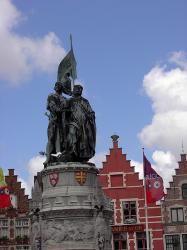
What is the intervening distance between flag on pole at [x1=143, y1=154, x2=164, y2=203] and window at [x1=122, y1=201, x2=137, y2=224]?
8443mm

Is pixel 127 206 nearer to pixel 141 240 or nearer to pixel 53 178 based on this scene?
pixel 141 240

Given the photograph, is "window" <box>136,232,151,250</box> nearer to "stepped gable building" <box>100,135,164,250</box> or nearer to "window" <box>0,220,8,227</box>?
"stepped gable building" <box>100,135,164,250</box>

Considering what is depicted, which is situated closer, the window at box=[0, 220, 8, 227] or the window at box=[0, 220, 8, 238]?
the window at box=[0, 220, 8, 238]

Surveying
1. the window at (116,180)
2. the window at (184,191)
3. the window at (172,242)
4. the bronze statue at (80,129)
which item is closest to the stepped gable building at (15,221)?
the window at (116,180)

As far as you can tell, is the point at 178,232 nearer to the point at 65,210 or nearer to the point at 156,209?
the point at 156,209

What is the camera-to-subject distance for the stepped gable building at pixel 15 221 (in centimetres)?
4250

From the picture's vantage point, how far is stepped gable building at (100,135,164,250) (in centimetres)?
4000

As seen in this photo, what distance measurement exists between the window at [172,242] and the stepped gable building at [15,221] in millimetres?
11194

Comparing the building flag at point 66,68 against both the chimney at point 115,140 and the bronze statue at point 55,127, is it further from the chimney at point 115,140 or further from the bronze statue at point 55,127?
the chimney at point 115,140

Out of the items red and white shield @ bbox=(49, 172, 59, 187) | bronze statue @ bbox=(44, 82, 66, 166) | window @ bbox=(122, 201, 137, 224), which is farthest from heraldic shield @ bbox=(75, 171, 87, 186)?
window @ bbox=(122, 201, 137, 224)

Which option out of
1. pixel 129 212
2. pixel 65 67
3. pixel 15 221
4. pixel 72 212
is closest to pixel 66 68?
pixel 65 67

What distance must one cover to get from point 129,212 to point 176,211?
11.8 feet

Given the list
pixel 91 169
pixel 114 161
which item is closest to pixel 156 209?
pixel 114 161

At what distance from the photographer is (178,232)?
130ft
